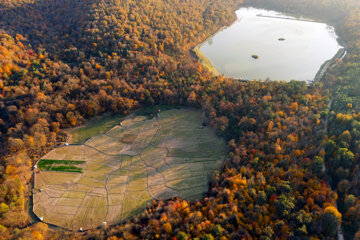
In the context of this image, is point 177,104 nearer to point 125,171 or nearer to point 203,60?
point 125,171

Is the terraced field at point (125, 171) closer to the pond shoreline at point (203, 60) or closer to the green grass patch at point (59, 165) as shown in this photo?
the green grass patch at point (59, 165)

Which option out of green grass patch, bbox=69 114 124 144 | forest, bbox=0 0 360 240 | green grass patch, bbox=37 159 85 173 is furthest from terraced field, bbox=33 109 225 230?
forest, bbox=0 0 360 240

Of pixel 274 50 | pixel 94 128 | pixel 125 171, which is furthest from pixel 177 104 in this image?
pixel 274 50

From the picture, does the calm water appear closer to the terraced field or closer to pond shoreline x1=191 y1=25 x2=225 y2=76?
pond shoreline x1=191 y1=25 x2=225 y2=76

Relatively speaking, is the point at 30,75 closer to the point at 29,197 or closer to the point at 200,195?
the point at 29,197

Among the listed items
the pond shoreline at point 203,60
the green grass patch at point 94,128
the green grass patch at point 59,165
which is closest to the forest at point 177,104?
the green grass patch at point 94,128
